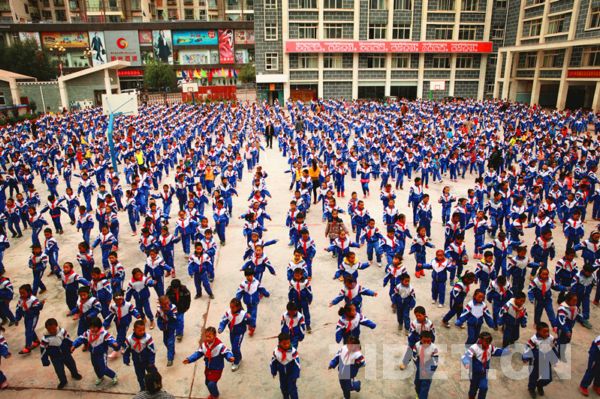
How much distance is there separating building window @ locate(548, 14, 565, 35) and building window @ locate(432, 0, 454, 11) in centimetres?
1026

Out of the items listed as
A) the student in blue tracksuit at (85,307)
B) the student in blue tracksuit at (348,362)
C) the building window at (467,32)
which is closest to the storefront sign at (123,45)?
the building window at (467,32)

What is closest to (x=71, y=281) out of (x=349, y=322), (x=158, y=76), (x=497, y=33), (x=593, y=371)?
(x=349, y=322)

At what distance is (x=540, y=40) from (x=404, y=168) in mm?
31896

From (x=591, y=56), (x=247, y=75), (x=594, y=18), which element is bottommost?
(x=247, y=75)

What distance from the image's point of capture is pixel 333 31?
44156 millimetres

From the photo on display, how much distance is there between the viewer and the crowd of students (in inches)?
245

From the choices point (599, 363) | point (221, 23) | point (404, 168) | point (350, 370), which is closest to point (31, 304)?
point (350, 370)

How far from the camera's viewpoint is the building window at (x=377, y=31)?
4450 cm

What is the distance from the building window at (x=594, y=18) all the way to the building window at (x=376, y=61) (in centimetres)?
1872

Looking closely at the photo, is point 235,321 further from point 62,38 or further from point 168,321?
point 62,38

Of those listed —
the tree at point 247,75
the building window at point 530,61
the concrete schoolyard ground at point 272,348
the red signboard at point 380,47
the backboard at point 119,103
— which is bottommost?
the concrete schoolyard ground at point 272,348

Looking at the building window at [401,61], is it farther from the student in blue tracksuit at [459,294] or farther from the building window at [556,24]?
the student in blue tracksuit at [459,294]

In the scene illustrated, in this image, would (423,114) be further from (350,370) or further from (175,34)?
(175,34)

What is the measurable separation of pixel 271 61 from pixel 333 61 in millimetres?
6686
